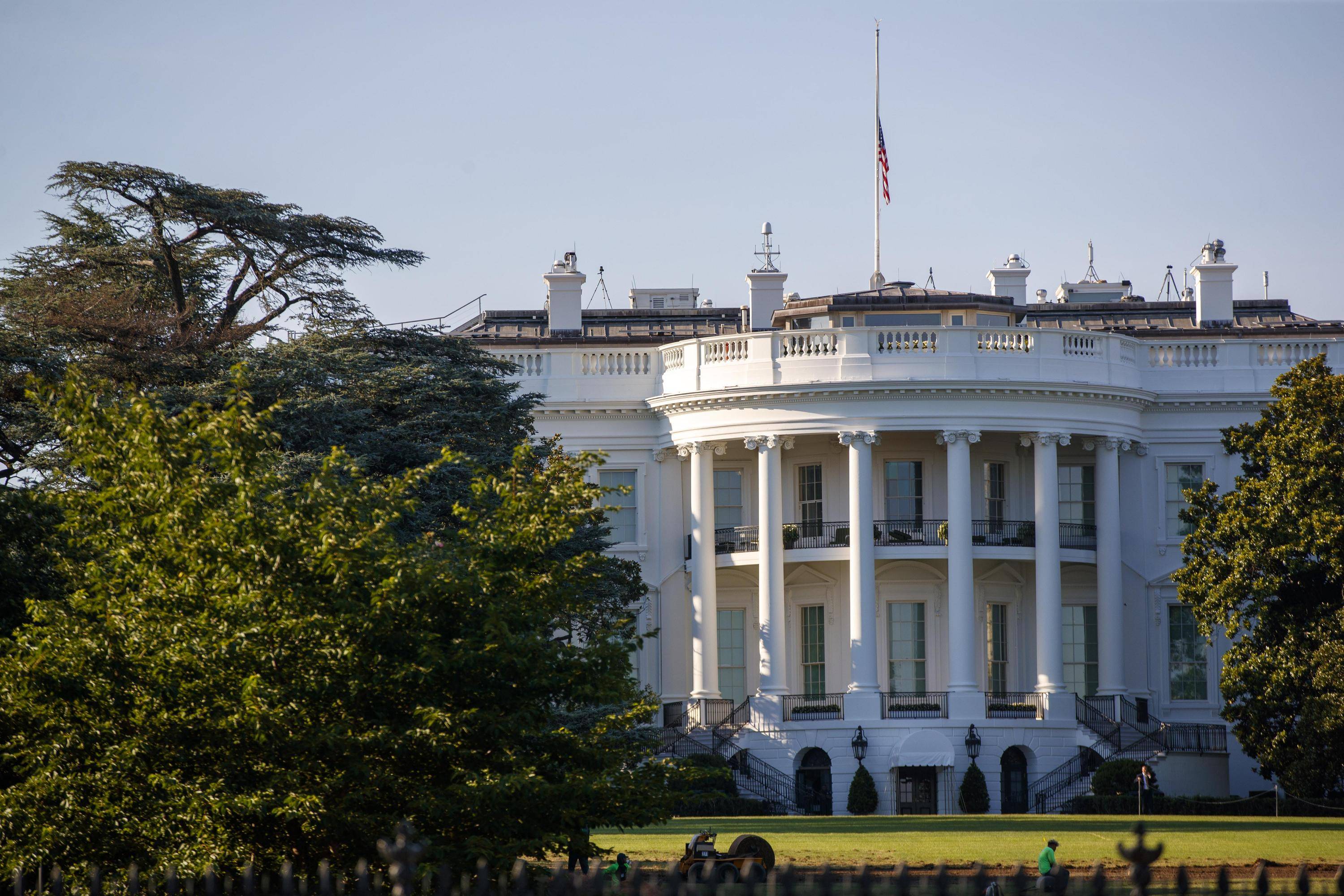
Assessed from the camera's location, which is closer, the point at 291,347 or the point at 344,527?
the point at 344,527

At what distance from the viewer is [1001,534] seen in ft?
159

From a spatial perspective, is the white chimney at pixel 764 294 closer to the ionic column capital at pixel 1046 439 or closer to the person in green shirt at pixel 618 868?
the ionic column capital at pixel 1046 439

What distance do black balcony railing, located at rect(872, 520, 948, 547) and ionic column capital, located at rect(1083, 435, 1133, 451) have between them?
4.35 m

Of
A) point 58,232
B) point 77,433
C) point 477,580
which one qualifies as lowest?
point 477,580

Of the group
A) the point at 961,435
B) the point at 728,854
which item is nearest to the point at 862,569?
the point at 961,435

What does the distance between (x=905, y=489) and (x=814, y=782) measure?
28.2 ft

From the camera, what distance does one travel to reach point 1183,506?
4969cm

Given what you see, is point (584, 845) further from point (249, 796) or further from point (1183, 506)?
point (1183, 506)

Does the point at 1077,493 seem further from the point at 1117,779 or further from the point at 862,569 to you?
the point at 1117,779

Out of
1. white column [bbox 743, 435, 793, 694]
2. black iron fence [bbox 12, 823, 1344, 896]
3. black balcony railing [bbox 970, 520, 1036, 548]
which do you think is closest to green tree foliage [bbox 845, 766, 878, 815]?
white column [bbox 743, 435, 793, 694]

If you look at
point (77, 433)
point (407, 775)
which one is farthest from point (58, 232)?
point (407, 775)

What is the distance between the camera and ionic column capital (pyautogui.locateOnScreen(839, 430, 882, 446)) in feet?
149

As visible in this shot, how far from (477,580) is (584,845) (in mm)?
2688

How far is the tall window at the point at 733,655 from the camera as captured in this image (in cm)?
4956
